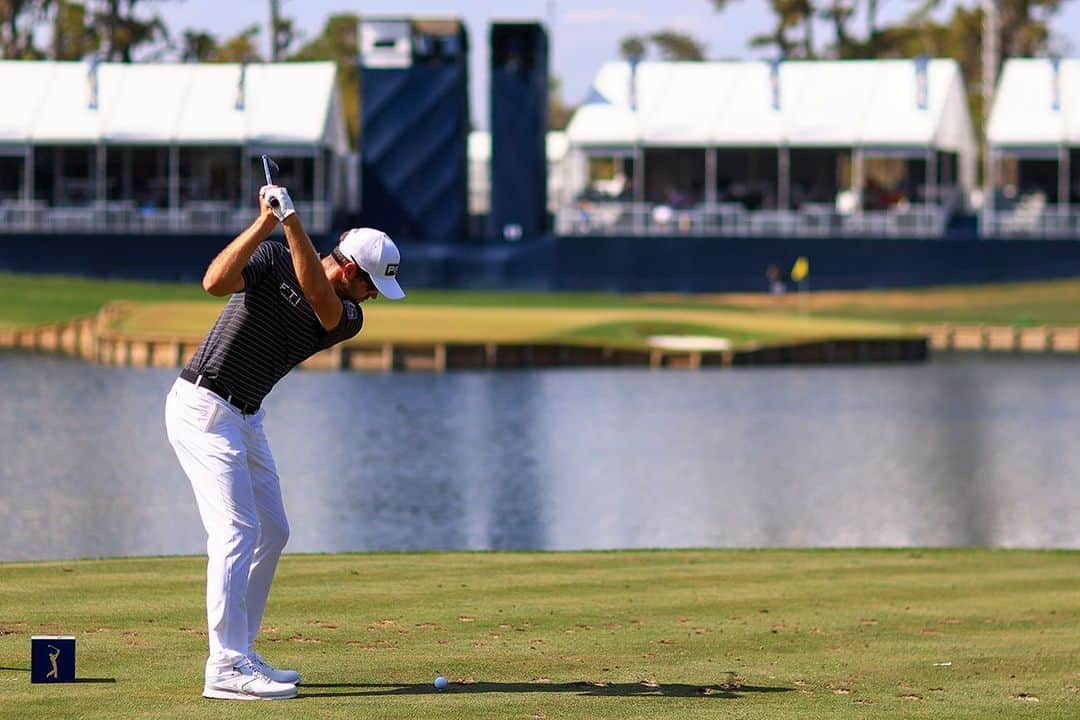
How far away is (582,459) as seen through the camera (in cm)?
2870

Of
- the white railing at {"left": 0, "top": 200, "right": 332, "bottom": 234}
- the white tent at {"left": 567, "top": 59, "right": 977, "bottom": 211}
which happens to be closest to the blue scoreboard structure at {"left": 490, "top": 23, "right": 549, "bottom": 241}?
the white tent at {"left": 567, "top": 59, "right": 977, "bottom": 211}

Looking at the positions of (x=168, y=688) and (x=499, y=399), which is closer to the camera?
(x=168, y=688)

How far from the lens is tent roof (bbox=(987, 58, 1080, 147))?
6412 centimetres

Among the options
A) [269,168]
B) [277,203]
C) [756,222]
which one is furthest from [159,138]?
[277,203]

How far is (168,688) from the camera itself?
9.09 m

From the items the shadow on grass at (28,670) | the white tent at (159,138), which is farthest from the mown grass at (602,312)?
the shadow on grass at (28,670)

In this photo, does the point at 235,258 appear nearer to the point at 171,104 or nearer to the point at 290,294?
the point at 290,294

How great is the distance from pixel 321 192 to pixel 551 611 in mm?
54580

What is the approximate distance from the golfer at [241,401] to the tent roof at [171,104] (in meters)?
56.2

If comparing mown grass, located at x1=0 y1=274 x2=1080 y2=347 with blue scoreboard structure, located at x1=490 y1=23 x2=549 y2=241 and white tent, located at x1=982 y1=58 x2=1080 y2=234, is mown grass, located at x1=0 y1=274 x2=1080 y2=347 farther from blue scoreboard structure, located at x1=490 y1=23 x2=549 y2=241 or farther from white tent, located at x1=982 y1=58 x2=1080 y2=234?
blue scoreboard structure, located at x1=490 y1=23 x2=549 y2=241

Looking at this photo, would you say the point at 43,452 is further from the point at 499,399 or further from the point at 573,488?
the point at 499,399

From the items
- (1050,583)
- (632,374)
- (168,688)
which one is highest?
(168,688)

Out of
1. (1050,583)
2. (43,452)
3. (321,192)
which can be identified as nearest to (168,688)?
(1050,583)

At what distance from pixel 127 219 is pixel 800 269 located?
21.0 m
